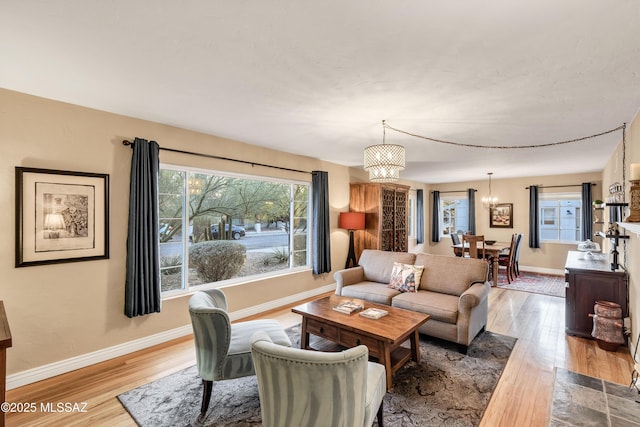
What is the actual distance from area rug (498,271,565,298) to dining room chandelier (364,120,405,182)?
452 centimetres

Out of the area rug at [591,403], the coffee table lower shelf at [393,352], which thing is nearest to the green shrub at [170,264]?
the coffee table lower shelf at [393,352]

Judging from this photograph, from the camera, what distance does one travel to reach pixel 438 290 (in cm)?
375

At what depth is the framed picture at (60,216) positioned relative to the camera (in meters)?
2.53

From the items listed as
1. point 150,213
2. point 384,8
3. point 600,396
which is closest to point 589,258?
point 600,396

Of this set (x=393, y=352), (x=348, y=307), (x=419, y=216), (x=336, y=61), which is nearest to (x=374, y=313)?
(x=348, y=307)

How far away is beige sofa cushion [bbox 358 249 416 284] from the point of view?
13.9 ft

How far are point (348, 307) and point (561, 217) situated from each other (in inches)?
284

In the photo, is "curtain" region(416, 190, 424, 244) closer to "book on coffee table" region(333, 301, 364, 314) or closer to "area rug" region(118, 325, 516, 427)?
"area rug" region(118, 325, 516, 427)

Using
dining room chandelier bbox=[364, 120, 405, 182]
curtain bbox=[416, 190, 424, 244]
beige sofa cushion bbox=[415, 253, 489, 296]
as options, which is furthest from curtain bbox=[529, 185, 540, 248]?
dining room chandelier bbox=[364, 120, 405, 182]

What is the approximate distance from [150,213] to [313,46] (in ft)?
8.17

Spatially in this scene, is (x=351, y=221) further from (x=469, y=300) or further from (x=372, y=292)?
(x=469, y=300)

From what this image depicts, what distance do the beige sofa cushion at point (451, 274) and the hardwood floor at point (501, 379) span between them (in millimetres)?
783

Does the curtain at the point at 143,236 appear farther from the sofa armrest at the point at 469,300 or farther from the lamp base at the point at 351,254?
the lamp base at the point at 351,254

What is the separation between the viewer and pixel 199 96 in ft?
8.53
